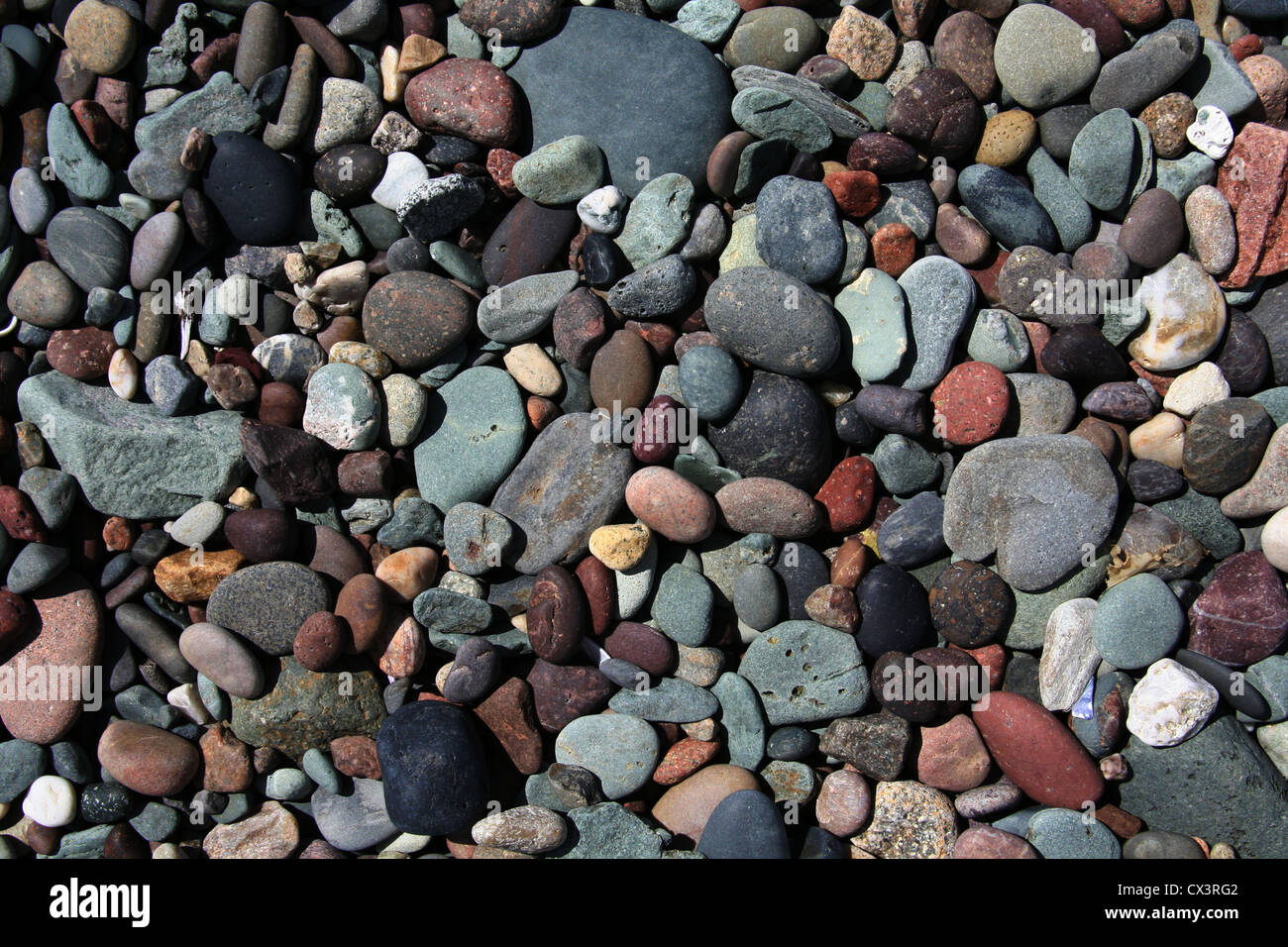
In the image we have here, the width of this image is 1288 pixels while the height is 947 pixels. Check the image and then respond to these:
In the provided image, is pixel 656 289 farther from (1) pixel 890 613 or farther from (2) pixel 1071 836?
(2) pixel 1071 836

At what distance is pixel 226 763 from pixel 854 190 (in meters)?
3.82

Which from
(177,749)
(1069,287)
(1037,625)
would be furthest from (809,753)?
(177,749)

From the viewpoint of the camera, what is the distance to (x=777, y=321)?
137 inches

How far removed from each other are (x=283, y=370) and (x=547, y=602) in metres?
1.67

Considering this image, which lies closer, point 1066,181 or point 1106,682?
point 1106,682

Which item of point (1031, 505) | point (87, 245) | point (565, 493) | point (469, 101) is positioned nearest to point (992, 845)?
point (1031, 505)

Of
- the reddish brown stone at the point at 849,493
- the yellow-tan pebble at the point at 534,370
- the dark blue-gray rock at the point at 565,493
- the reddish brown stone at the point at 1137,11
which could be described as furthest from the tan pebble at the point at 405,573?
the reddish brown stone at the point at 1137,11

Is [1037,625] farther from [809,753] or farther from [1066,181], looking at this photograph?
[1066,181]

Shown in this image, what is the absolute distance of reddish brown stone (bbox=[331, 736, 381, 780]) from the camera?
11.5 feet

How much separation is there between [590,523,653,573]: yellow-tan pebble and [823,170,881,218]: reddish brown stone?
1.77m

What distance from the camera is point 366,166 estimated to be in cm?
371

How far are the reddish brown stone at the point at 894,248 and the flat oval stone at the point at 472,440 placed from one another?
5.89 ft

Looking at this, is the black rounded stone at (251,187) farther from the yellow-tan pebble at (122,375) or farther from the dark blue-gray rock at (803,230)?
the dark blue-gray rock at (803,230)

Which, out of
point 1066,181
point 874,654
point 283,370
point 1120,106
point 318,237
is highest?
Answer: point 1120,106
